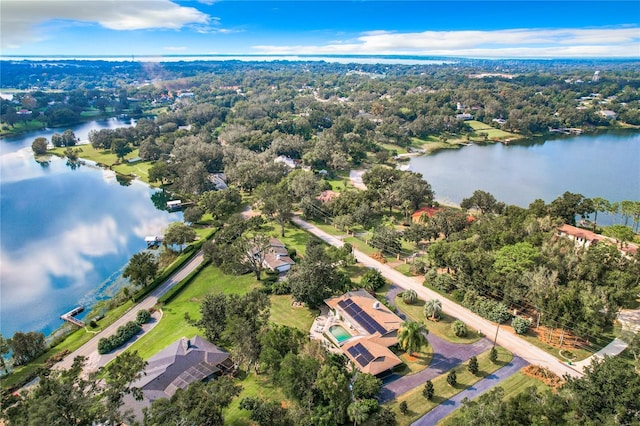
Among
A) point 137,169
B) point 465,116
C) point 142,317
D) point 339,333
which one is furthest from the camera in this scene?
point 465,116

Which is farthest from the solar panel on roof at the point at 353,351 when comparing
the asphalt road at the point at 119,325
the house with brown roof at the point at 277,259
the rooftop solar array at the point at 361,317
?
the asphalt road at the point at 119,325

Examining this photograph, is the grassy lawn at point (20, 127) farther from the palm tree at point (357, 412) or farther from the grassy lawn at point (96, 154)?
the palm tree at point (357, 412)

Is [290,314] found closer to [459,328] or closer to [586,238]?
[459,328]

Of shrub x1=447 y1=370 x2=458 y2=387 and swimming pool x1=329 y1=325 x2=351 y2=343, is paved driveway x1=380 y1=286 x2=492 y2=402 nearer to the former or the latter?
shrub x1=447 y1=370 x2=458 y2=387

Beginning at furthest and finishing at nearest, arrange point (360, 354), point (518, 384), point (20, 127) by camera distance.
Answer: point (20, 127), point (360, 354), point (518, 384)

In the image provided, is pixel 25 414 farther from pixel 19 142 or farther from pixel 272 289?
pixel 19 142

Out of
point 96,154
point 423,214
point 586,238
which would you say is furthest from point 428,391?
point 96,154
